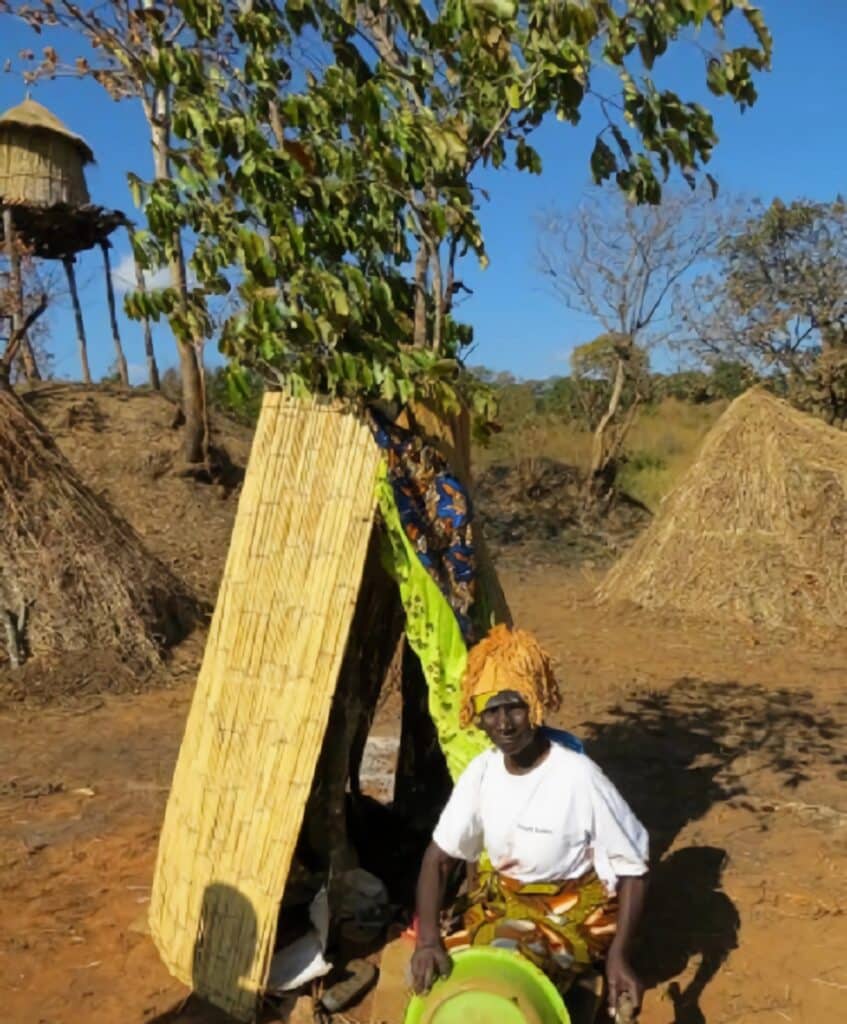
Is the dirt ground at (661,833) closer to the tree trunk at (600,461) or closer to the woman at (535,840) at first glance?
the woman at (535,840)

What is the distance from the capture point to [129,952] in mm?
3797

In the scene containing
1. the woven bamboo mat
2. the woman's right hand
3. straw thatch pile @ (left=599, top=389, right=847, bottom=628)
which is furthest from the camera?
straw thatch pile @ (left=599, top=389, right=847, bottom=628)

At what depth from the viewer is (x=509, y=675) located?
9.77ft

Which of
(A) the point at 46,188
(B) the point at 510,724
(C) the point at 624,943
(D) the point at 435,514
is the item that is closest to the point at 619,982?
(C) the point at 624,943

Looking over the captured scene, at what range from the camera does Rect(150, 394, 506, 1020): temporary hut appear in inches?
129

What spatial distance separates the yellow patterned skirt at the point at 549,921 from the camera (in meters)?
2.85

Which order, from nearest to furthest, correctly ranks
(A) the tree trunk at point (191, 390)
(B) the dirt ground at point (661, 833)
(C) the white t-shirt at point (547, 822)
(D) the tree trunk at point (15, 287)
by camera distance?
(C) the white t-shirt at point (547, 822), (B) the dirt ground at point (661, 833), (A) the tree trunk at point (191, 390), (D) the tree trunk at point (15, 287)

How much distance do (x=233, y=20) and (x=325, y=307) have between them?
97 cm

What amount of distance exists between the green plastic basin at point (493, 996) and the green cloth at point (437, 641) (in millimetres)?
911

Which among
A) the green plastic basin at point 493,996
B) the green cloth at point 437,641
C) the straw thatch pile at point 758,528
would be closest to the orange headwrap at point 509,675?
the green cloth at point 437,641

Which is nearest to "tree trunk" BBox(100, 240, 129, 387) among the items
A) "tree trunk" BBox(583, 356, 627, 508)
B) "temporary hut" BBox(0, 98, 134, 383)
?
"temporary hut" BBox(0, 98, 134, 383)

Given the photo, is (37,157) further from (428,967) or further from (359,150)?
(428,967)

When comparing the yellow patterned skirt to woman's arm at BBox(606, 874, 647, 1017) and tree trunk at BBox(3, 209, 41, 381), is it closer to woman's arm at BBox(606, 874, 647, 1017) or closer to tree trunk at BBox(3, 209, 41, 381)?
woman's arm at BBox(606, 874, 647, 1017)

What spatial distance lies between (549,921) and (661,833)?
6.45 feet
